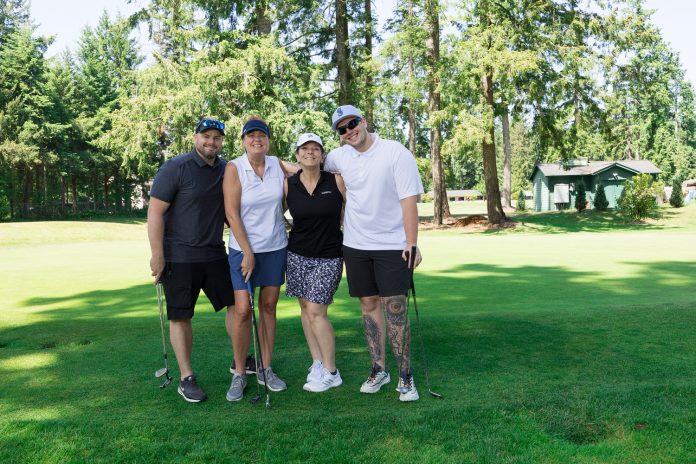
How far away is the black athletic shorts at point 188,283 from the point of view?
14.5ft

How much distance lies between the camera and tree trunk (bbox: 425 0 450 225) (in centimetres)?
2750

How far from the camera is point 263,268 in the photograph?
4.55m

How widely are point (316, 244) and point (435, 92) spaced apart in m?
23.7

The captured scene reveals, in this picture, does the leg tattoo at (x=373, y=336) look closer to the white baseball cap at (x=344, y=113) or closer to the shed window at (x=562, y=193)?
the white baseball cap at (x=344, y=113)

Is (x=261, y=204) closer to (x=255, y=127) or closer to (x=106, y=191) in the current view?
(x=255, y=127)

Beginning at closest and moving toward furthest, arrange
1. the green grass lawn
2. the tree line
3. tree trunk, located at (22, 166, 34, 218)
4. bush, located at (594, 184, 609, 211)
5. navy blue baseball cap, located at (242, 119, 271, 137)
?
the green grass lawn, navy blue baseball cap, located at (242, 119, 271, 137), the tree line, bush, located at (594, 184, 609, 211), tree trunk, located at (22, 166, 34, 218)

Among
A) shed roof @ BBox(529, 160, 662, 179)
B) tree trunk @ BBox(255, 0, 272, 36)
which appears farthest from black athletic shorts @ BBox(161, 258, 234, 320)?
shed roof @ BBox(529, 160, 662, 179)

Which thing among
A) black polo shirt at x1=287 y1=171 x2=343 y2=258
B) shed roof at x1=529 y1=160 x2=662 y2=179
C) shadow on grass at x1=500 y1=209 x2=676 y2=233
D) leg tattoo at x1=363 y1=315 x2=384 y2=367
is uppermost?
shed roof at x1=529 y1=160 x2=662 y2=179

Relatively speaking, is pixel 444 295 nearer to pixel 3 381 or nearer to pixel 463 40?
pixel 3 381

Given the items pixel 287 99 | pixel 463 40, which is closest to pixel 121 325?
pixel 287 99

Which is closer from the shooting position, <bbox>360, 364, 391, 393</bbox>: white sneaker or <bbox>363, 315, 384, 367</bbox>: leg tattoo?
<bbox>360, 364, 391, 393</bbox>: white sneaker

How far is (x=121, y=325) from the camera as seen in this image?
261 inches

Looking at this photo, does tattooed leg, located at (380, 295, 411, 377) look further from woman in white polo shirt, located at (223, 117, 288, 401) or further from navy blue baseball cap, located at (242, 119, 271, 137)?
navy blue baseball cap, located at (242, 119, 271, 137)

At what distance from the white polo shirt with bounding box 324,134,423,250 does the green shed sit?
3990cm
